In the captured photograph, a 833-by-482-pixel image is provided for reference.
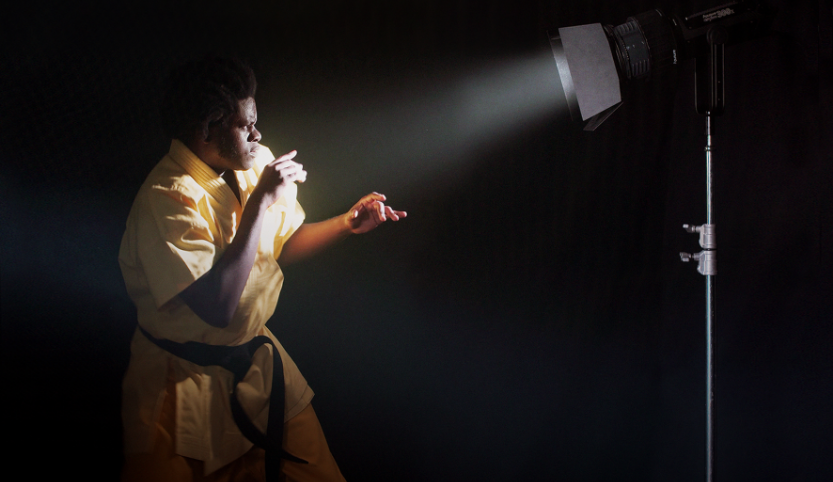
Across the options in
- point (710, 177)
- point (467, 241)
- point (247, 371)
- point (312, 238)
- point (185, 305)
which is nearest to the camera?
point (185, 305)

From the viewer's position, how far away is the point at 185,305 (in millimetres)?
1007

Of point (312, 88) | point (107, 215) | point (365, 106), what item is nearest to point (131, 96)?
point (107, 215)

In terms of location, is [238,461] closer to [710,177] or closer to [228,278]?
[228,278]

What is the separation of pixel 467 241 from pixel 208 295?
0.72m

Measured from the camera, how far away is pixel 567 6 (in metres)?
1.50

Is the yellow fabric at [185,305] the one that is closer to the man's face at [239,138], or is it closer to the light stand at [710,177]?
the man's face at [239,138]

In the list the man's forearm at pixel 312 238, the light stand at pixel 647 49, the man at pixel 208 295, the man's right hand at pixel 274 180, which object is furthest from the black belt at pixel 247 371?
the light stand at pixel 647 49

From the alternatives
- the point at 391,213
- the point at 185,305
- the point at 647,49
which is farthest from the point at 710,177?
the point at 185,305

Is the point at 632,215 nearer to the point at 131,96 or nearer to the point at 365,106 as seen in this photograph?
the point at 365,106

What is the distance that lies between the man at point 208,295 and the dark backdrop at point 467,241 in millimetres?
47

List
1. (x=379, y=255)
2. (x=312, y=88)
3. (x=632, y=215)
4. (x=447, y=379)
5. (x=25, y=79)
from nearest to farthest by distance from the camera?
(x=25, y=79)
(x=312, y=88)
(x=379, y=255)
(x=447, y=379)
(x=632, y=215)

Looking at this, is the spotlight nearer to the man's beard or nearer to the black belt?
the man's beard

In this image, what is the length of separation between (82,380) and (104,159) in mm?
426

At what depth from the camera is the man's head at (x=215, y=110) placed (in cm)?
103
